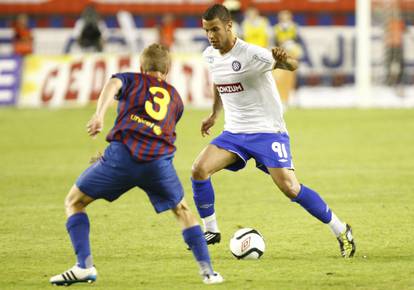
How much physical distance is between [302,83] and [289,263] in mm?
22739

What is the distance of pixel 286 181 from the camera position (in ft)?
27.0

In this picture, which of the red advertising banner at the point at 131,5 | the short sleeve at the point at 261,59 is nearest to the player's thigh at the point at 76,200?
the short sleeve at the point at 261,59

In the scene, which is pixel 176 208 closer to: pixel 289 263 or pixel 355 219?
pixel 289 263

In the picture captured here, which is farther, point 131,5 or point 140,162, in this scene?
point 131,5

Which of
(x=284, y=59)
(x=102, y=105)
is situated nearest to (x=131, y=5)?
(x=284, y=59)

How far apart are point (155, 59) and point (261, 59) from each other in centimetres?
148

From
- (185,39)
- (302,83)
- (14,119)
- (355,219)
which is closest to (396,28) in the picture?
(302,83)

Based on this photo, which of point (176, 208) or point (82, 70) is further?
point (82, 70)

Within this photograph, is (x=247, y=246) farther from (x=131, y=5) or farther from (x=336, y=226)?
(x=131, y=5)

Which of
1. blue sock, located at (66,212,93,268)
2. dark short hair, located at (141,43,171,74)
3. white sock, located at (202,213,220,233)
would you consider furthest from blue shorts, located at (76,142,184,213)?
white sock, located at (202,213,220,233)

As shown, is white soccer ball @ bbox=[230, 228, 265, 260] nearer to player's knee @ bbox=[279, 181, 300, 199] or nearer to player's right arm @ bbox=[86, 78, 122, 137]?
player's knee @ bbox=[279, 181, 300, 199]

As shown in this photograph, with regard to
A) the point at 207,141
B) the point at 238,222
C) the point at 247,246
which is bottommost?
the point at 207,141

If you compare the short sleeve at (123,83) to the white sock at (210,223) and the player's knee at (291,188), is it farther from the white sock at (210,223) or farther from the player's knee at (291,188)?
the white sock at (210,223)

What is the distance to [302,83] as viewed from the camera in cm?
3039
